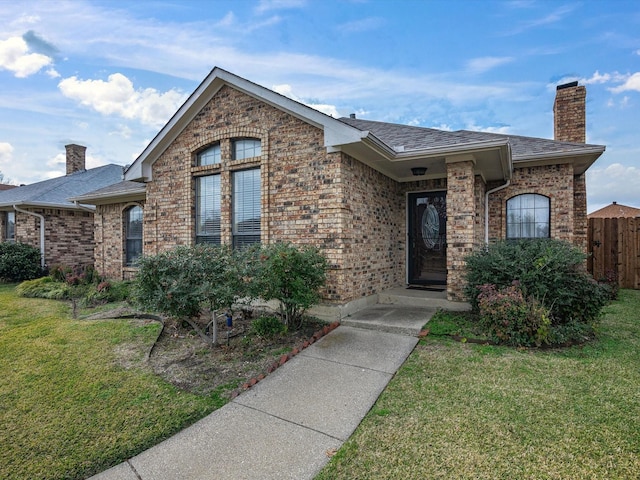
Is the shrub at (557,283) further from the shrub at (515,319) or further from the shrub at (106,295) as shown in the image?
the shrub at (106,295)

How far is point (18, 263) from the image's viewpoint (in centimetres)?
1201

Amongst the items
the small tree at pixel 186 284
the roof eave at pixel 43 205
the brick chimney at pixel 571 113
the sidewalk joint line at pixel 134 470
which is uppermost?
the brick chimney at pixel 571 113

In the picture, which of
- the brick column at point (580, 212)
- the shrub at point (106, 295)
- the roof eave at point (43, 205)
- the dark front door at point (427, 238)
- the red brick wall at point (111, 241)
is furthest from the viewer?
the roof eave at point (43, 205)

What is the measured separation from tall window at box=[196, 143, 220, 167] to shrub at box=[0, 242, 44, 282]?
9368 millimetres

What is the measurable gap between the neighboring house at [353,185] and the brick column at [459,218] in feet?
0.06

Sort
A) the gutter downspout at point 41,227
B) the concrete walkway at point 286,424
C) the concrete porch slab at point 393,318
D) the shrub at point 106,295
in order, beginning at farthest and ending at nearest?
the gutter downspout at point 41,227 → the shrub at point 106,295 → the concrete porch slab at point 393,318 → the concrete walkway at point 286,424

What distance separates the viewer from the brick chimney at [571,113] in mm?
9133

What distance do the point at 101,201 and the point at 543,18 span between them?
13578mm

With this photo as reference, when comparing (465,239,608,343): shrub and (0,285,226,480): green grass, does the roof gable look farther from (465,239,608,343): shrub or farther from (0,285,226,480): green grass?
(0,285,226,480): green grass

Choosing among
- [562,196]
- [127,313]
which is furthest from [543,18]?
[127,313]

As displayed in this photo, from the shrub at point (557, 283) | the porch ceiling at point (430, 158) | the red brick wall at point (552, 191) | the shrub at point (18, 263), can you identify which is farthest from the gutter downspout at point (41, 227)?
the red brick wall at point (552, 191)

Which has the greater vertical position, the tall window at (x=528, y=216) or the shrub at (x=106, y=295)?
the tall window at (x=528, y=216)

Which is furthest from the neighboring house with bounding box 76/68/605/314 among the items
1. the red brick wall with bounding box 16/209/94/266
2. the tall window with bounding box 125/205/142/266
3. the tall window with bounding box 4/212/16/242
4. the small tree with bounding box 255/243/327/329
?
the tall window with bounding box 4/212/16/242

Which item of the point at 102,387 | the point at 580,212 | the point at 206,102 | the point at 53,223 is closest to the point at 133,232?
the point at 53,223
